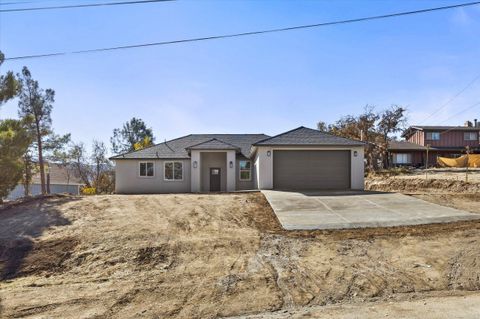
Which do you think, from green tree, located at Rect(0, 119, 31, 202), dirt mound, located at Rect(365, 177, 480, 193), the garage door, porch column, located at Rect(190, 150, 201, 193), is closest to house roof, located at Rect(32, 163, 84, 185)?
porch column, located at Rect(190, 150, 201, 193)

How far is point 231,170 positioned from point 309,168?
4924 mm

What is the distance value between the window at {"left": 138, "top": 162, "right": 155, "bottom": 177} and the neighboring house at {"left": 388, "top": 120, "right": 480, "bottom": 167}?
2853 centimetres

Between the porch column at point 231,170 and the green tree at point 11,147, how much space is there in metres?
10.9

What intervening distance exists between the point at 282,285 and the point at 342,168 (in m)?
14.9

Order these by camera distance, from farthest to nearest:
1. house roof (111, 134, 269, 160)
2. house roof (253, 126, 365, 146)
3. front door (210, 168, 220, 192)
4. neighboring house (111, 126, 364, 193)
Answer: front door (210, 168, 220, 192)
house roof (111, 134, 269, 160)
neighboring house (111, 126, 364, 193)
house roof (253, 126, 365, 146)

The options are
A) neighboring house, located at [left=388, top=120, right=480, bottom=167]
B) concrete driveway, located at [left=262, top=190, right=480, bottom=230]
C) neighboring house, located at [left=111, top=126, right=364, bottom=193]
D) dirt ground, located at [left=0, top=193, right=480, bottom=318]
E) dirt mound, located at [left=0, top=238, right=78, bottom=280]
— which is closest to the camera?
dirt ground, located at [left=0, top=193, right=480, bottom=318]

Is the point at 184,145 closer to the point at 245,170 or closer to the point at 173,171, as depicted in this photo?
the point at 173,171

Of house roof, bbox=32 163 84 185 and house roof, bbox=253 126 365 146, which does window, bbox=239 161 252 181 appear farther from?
house roof, bbox=32 163 84 185

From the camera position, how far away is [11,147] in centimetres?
1562

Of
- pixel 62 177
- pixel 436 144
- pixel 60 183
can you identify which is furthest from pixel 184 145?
pixel 436 144

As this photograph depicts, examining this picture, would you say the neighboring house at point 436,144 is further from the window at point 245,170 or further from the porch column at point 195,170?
the porch column at point 195,170

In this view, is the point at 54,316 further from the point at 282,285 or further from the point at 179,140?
the point at 179,140

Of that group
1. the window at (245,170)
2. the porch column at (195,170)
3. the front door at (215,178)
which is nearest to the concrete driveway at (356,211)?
the porch column at (195,170)

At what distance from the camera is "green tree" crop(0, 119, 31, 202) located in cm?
1549
